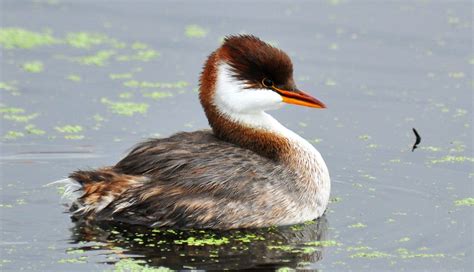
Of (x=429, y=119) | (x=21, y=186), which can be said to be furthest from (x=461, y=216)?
(x=21, y=186)

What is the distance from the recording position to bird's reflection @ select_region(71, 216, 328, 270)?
9508mm

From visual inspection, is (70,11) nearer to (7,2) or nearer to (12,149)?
(7,2)

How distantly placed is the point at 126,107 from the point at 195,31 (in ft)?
10.4

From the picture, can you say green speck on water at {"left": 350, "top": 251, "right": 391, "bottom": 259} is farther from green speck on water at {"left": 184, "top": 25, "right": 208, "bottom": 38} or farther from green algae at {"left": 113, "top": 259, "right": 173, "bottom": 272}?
green speck on water at {"left": 184, "top": 25, "right": 208, "bottom": 38}

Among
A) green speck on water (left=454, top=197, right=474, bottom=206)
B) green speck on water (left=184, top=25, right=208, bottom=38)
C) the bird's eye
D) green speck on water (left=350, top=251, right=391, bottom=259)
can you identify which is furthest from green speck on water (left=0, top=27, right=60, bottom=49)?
green speck on water (left=350, top=251, right=391, bottom=259)

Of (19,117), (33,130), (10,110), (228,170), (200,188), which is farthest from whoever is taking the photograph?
(10,110)

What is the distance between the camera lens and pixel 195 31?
16.9m

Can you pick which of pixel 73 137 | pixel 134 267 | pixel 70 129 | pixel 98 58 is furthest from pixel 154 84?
pixel 134 267

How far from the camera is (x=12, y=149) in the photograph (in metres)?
12.4

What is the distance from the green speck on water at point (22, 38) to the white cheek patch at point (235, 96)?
604cm

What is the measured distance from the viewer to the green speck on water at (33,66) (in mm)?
15242

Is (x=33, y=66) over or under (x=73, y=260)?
over

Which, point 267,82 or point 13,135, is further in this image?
point 13,135

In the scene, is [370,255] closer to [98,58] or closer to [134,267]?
[134,267]
